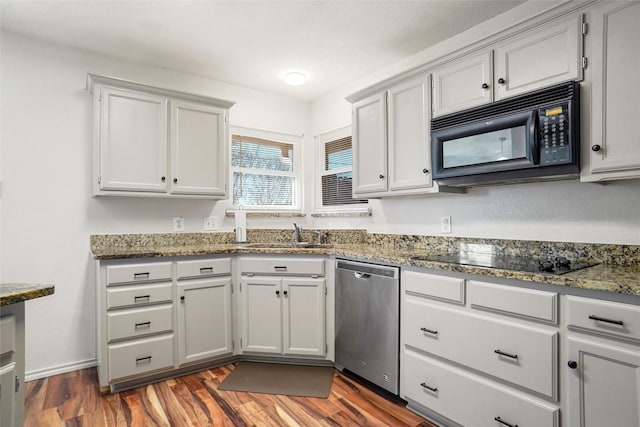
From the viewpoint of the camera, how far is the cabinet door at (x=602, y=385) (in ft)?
4.21

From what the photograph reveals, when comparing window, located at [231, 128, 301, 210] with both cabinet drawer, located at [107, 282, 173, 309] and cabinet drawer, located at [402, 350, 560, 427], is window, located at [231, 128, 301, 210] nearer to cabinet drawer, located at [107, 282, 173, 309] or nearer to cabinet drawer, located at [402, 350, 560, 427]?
cabinet drawer, located at [107, 282, 173, 309]

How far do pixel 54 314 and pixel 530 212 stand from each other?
3373 mm

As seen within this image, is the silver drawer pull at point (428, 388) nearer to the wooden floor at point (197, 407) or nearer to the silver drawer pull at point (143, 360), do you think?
the wooden floor at point (197, 407)

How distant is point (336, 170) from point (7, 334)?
9.36ft

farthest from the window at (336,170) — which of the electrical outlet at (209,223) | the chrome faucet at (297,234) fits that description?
the electrical outlet at (209,223)

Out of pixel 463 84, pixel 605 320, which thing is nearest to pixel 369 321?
pixel 605 320

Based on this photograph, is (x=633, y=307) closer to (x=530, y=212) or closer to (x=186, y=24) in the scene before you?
(x=530, y=212)

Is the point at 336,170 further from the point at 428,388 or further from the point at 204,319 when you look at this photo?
the point at 428,388

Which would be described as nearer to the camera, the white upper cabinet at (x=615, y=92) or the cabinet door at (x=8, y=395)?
the cabinet door at (x=8, y=395)

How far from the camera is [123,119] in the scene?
8.47ft

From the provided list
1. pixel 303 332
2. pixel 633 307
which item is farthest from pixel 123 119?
pixel 633 307

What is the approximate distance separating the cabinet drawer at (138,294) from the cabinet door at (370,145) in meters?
1.60

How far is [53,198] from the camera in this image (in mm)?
2615

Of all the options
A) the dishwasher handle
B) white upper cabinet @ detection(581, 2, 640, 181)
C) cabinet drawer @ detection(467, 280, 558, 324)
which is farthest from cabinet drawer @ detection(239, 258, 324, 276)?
white upper cabinet @ detection(581, 2, 640, 181)
